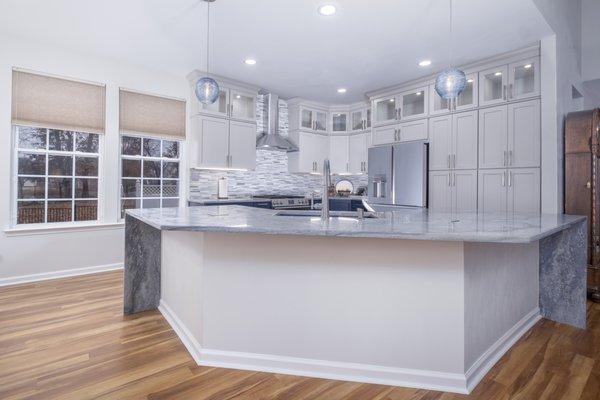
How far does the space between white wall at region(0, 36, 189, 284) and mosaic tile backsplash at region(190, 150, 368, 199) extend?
108 centimetres

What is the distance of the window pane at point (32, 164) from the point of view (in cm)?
373

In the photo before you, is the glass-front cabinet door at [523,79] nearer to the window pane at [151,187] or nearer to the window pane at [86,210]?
the window pane at [151,187]

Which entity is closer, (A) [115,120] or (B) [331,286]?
(B) [331,286]

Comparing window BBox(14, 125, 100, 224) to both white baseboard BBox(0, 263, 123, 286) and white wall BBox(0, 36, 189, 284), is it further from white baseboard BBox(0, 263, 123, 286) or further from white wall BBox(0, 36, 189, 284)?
white baseboard BBox(0, 263, 123, 286)

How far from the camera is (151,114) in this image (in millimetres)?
4453

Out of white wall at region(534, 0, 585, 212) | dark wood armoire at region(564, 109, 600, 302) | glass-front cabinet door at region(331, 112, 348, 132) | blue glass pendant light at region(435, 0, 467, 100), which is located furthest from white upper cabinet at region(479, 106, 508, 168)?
glass-front cabinet door at region(331, 112, 348, 132)

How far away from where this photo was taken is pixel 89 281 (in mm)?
3758

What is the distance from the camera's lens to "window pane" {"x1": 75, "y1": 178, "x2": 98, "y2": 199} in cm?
411

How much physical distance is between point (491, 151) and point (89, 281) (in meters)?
4.90

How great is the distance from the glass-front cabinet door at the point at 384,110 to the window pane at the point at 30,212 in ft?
15.2

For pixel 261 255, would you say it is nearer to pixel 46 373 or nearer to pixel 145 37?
pixel 46 373

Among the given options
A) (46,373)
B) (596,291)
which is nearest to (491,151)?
(596,291)

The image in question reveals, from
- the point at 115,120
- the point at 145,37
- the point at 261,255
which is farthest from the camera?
the point at 115,120

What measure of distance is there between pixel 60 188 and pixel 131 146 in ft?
3.14
